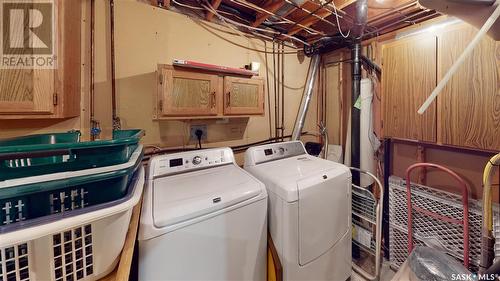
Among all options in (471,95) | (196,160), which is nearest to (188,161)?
(196,160)

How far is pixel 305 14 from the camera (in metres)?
2.10

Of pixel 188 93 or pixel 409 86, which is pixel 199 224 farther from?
pixel 409 86

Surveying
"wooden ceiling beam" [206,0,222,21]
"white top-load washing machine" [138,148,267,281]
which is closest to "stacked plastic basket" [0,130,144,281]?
"white top-load washing machine" [138,148,267,281]

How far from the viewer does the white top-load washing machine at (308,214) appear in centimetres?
141

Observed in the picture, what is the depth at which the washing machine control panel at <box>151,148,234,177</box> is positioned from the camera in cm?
152

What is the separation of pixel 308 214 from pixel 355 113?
1.45 m

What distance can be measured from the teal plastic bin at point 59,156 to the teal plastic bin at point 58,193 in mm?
26

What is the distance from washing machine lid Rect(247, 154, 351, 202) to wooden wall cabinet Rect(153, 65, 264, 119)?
1.80 ft

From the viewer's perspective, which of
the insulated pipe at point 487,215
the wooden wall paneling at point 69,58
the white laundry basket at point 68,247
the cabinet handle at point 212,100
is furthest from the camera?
the cabinet handle at point 212,100

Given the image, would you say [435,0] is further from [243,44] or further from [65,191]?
[243,44]

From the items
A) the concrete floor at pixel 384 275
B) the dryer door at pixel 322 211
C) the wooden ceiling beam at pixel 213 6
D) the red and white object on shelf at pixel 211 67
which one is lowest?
the concrete floor at pixel 384 275

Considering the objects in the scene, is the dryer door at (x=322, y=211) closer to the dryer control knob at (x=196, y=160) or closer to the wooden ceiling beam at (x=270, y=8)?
the dryer control knob at (x=196, y=160)

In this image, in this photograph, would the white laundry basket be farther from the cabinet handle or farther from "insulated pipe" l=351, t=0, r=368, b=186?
"insulated pipe" l=351, t=0, r=368, b=186

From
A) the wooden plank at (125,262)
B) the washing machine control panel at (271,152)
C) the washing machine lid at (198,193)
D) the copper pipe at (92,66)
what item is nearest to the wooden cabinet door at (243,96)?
the washing machine control panel at (271,152)
